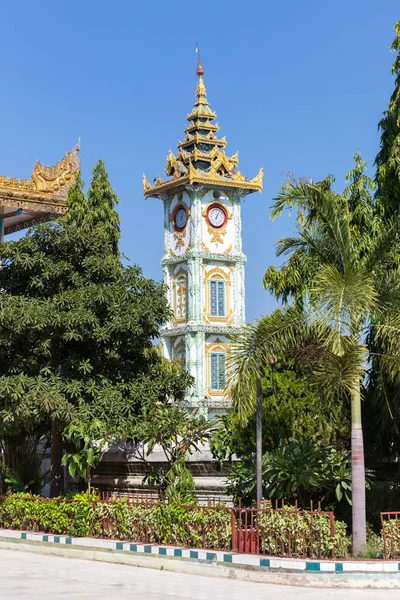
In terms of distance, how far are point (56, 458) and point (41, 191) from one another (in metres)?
7.34

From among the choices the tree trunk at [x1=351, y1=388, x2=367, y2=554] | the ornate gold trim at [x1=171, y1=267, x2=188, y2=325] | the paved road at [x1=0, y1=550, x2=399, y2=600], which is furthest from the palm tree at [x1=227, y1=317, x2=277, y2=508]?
the ornate gold trim at [x1=171, y1=267, x2=188, y2=325]

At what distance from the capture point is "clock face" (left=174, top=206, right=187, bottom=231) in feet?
160

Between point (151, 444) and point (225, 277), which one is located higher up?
point (225, 277)

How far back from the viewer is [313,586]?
445 inches

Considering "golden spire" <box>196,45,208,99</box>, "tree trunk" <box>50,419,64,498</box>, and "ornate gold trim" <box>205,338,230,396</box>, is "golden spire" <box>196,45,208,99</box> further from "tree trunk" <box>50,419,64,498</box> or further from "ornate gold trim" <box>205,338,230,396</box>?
"tree trunk" <box>50,419,64,498</box>

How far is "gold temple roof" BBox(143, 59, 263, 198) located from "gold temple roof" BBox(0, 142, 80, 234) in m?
23.7

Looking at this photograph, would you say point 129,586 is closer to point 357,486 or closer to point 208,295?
point 357,486

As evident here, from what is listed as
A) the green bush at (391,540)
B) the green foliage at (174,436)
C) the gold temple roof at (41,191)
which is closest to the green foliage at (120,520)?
the green foliage at (174,436)

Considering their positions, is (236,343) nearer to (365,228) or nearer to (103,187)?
(365,228)

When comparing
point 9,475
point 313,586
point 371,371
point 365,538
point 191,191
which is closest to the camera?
point 313,586

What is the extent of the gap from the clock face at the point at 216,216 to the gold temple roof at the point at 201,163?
1191 millimetres

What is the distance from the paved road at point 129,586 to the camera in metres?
10.4

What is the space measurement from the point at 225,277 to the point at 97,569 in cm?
3590

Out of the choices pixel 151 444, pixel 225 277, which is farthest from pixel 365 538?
pixel 225 277
